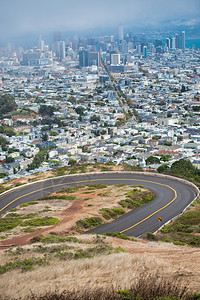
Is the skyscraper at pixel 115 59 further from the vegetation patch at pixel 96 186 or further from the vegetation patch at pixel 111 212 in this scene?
the vegetation patch at pixel 111 212

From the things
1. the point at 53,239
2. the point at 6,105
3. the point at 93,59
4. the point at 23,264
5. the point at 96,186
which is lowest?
the point at 6,105

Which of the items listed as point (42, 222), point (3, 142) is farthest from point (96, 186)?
point (3, 142)

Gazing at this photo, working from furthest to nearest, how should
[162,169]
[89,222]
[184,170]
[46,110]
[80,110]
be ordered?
1. [46,110]
2. [80,110]
3. [162,169]
4. [184,170]
5. [89,222]

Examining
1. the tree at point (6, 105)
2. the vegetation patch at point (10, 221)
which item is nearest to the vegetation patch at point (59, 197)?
the vegetation patch at point (10, 221)

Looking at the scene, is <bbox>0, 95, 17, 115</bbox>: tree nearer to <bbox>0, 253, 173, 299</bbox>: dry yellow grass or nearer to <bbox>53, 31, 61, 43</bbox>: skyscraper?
<bbox>0, 253, 173, 299</bbox>: dry yellow grass

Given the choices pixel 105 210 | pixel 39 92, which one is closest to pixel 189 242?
pixel 105 210

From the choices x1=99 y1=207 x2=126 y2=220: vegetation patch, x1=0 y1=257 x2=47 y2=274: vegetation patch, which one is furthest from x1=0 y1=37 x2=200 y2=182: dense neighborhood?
x1=0 y1=257 x2=47 y2=274: vegetation patch

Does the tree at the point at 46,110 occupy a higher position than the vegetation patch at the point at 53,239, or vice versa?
the vegetation patch at the point at 53,239

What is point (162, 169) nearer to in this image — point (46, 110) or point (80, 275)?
point (80, 275)
